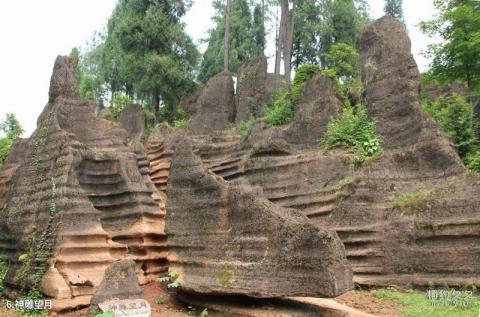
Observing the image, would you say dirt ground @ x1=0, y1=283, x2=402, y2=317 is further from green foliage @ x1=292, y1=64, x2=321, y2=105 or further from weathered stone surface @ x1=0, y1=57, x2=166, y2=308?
green foliage @ x1=292, y1=64, x2=321, y2=105

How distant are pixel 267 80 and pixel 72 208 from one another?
13.8 m

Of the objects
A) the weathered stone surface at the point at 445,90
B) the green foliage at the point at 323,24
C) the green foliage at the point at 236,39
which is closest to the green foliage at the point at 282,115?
the weathered stone surface at the point at 445,90

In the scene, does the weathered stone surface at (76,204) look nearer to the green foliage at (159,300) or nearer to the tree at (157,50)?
the green foliage at (159,300)

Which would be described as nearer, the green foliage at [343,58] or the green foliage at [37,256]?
the green foliage at [37,256]

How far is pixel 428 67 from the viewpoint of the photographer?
1900cm

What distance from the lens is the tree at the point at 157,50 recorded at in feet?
91.4

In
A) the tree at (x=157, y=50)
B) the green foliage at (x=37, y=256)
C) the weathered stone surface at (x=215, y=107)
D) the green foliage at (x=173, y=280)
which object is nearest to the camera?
the green foliage at (x=173, y=280)

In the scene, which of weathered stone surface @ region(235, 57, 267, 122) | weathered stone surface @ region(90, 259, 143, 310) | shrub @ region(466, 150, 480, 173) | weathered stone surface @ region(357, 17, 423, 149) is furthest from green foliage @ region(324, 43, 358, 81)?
weathered stone surface @ region(90, 259, 143, 310)

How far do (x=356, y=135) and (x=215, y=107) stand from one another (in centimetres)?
955

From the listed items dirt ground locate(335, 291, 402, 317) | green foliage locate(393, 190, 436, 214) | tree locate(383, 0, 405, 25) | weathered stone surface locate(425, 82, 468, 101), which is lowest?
dirt ground locate(335, 291, 402, 317)

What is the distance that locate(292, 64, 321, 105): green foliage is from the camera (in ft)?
58.9

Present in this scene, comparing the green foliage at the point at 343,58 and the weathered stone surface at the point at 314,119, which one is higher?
the green foliage at the point at 343,58

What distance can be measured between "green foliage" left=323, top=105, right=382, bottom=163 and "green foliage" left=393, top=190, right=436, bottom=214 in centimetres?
166

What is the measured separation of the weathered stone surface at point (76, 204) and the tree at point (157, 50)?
12557 mm
